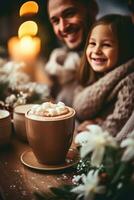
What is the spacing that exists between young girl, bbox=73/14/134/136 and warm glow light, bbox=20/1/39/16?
0.47 meters

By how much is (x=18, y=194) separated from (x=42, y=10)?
1.29 meters

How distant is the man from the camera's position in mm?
2223

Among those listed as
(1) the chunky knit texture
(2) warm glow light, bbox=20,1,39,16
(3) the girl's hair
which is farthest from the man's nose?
(1) the chunky knit texture

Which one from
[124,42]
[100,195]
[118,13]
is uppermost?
[118,13]

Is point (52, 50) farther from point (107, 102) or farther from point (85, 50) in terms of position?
point (107, 102)

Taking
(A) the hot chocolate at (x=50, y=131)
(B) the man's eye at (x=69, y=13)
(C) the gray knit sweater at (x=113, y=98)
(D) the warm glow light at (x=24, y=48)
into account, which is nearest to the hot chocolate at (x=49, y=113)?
(A) the hot chocolate at (x=50, y=131)

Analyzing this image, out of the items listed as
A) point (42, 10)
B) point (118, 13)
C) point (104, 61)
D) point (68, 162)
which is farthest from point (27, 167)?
point (42, 10)

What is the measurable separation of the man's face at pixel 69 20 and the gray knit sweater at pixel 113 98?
1.02 feet

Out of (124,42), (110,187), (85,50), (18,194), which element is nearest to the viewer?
(110,187)

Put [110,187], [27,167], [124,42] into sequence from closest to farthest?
[110,187] < [27,167] < [124,42]

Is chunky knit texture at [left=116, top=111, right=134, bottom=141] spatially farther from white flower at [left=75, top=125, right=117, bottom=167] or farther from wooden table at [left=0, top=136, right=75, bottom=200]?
white flower at [left=75, top=125, right=117, bottom=167]

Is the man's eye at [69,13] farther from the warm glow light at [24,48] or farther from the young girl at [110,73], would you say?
the warm glow light at [24,48]

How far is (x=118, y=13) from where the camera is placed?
2.03 meters

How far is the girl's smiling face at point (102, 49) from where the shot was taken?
204 cm
